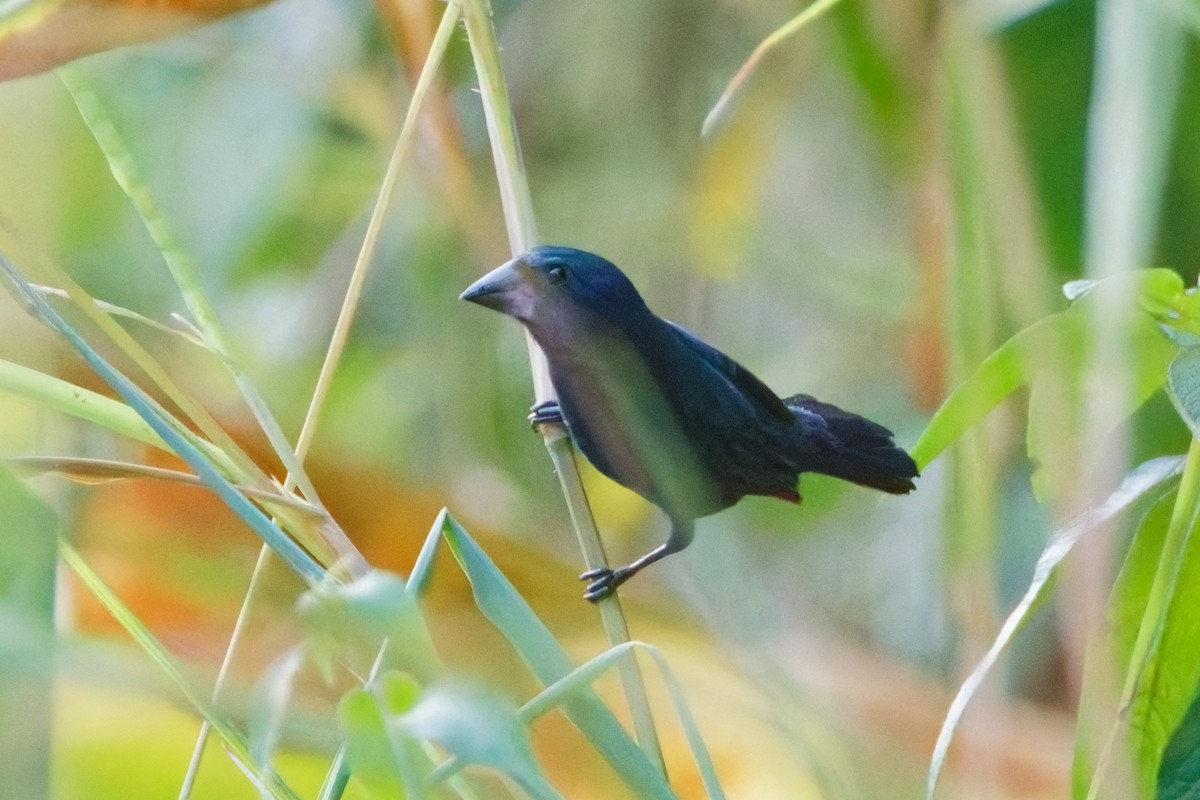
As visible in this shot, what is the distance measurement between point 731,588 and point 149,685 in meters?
0.27

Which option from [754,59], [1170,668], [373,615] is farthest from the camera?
[754,59]

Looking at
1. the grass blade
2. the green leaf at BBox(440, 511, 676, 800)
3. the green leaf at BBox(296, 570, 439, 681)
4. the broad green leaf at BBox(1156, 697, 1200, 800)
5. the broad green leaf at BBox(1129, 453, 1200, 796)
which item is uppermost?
the grass blade

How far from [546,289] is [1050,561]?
9.5 inches

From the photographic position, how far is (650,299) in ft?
1.56

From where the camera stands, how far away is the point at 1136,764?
0.40 metres

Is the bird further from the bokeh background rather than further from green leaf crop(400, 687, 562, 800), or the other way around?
green leaf crop(400, 687, 562, 800)

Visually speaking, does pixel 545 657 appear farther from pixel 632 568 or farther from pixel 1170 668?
pixel 1170 668

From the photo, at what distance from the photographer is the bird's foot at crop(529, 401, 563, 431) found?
0.47 meters

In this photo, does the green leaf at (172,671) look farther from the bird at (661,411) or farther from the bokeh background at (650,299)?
the bird at (661,411)

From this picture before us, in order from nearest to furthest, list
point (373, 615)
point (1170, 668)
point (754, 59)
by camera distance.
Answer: point (373, 615) → point (1170, 668) → point (754, 59)

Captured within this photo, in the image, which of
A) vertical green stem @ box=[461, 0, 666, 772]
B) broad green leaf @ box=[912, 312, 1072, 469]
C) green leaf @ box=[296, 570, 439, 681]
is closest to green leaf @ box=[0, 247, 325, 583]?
green leaf @ box=[296, 570, 439, 681]

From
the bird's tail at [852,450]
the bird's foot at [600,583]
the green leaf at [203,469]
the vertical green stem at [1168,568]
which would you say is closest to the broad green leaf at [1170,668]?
the vertical green stem at [1168,568]

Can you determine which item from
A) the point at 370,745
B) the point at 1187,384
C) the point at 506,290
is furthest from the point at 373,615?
the point at 1187,384

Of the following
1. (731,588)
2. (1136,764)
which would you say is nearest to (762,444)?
(731,588)
